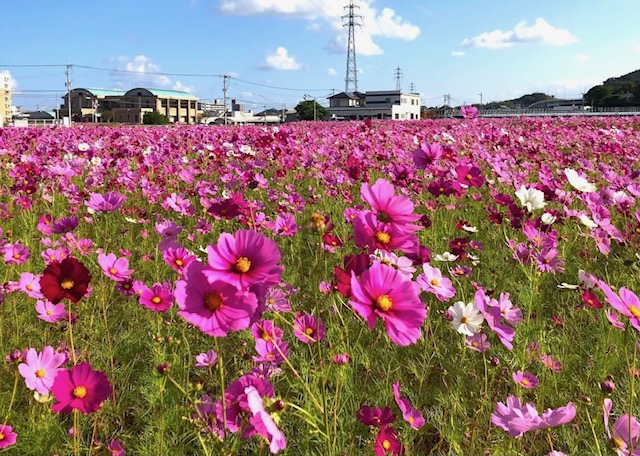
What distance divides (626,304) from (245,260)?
2.29 feet

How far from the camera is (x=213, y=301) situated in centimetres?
72

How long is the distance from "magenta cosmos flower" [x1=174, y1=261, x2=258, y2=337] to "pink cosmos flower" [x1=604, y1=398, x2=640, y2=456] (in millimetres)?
567

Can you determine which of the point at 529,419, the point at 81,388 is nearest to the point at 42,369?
the point at 81,388

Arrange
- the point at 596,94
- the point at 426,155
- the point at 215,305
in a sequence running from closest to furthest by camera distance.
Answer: the point at 215,305 < the point at 426,155 < the point at 596,94

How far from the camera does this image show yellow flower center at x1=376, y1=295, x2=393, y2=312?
0.78 metres

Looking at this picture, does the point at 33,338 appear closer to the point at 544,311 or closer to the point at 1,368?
the point at 1,368

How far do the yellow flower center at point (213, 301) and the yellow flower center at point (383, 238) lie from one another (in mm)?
299

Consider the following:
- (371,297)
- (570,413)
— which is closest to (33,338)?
(371,297)

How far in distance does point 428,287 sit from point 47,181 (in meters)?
3.23

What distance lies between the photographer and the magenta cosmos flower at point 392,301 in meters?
0.77

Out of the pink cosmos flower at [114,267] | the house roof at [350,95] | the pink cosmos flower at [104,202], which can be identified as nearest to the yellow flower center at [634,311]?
the pink cosmos flower at [114,267]

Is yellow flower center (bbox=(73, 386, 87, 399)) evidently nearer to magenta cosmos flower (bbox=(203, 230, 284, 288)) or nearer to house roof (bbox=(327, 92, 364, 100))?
magenta cosmos flower (bbox=(203, 230, 284, 288))

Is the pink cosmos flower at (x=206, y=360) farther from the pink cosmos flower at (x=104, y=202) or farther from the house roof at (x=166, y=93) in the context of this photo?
the house roof at (x=166, y=93)

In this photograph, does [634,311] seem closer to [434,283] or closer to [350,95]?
[434,283]
